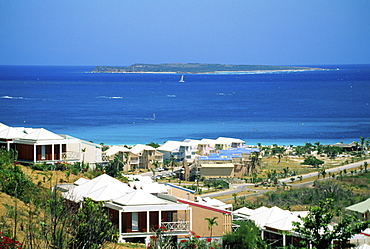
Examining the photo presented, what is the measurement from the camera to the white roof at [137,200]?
1912 centimetres

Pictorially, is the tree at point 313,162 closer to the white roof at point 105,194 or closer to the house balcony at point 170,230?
the white roof at point 105,194

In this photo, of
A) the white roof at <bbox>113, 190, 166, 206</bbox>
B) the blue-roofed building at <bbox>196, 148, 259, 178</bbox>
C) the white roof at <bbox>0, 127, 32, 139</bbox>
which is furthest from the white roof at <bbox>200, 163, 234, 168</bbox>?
the white roof at <bbox>113, 190, 166, 206</bbox>

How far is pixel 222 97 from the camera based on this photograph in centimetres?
13925

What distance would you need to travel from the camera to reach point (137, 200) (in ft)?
63.0

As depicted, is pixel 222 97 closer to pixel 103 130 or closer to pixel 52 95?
pixel 52 95

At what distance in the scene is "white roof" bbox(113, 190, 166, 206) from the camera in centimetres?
1912

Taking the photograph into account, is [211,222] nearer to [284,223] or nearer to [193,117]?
[284,223]

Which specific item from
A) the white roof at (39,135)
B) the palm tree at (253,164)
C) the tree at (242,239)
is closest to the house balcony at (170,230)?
the tree at (242,239)

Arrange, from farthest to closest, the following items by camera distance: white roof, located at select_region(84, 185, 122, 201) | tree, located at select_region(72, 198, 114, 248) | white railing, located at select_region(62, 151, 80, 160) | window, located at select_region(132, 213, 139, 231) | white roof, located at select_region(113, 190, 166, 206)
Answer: white railing, located at select_region(62, 151, 80, 160) → white roof, located at select_region(84, 185, 122, 201) → white roof, located at select_region(113, 190, 166, 206) → window, located at select_region(132, 213, 139, 231) → tree, located at select_region(72, 198, 114, 248)

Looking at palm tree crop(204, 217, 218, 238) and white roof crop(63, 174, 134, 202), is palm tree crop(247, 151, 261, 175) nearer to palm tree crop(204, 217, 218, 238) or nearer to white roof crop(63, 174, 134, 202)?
white roof crop(63, 174, 134, 202)

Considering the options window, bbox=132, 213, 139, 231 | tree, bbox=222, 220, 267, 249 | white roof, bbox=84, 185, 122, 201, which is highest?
white roof, bbox=84, 185, 122, 201

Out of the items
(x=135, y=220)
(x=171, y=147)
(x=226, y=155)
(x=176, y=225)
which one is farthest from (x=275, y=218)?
(x=171, y=147)

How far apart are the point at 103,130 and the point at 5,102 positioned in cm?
4384

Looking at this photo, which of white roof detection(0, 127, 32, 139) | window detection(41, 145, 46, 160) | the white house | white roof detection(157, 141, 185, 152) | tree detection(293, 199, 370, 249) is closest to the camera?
tree detection(293, 199, 370, 249)
